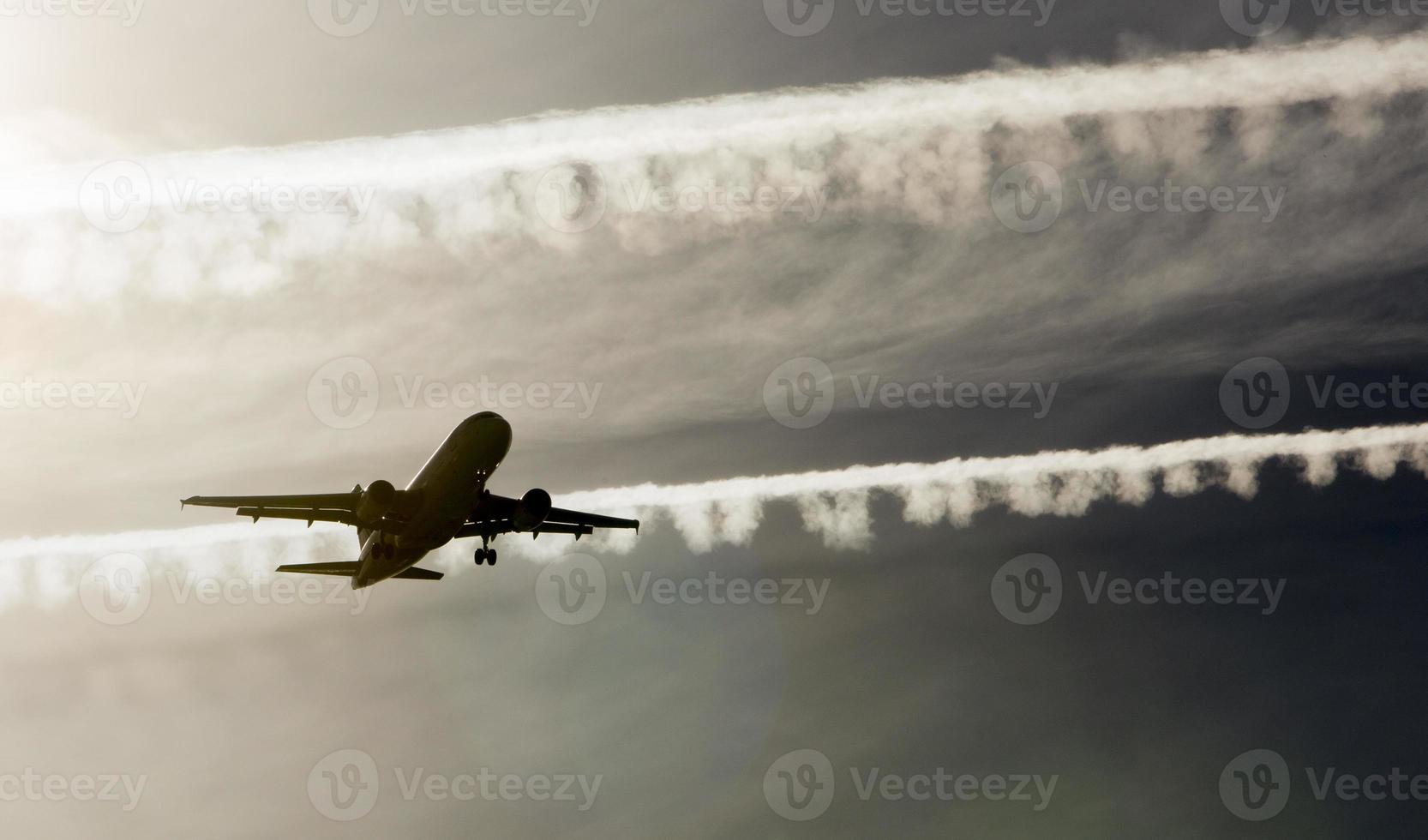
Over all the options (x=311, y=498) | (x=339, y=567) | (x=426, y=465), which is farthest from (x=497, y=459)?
(x=339, y=567)

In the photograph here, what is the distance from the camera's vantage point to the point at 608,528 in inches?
3775

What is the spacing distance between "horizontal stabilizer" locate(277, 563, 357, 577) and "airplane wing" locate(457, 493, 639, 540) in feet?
30.7

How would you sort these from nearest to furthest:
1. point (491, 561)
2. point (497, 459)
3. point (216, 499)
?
point (497, 459)
point (216, 499)
point (491, 561)

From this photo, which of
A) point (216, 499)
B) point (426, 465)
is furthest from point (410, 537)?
point (216, 499)

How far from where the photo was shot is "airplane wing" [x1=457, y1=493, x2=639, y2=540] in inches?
3531

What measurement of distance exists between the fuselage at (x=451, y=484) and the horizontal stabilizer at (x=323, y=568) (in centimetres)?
922

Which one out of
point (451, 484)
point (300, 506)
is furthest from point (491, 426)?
point (300, 506)

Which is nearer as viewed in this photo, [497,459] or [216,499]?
[497,459]

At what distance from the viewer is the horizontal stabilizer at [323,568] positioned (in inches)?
3725

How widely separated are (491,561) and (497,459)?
16.5 metres

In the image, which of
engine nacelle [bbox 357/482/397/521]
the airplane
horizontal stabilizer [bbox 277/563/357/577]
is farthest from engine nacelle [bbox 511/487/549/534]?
horizontal stabilizer [bbox 277/563/357/577]

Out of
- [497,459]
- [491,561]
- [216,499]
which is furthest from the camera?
[491,561]

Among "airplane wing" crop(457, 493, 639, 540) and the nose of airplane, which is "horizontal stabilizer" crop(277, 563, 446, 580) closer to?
"airplane wing" crop(457, 493, 639, 540)

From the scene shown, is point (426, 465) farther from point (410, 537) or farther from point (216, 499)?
point (216, 499)
